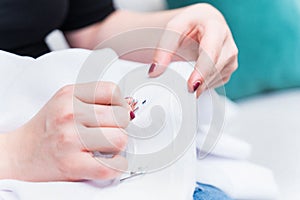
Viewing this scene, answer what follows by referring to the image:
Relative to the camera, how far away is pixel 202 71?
22.2 inches

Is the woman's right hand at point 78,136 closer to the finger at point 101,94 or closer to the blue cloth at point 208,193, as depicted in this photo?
the finger at point 101,94

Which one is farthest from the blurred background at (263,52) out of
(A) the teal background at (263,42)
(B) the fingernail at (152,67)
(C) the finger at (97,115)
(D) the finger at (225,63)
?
(C) the finger at (97,115)

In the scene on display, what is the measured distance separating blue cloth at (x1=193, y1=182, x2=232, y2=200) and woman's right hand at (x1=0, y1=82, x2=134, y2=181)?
0.39ft

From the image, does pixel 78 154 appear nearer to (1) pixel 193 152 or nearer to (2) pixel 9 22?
(1) pixel 193 152

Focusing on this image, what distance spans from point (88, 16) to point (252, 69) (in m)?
0.33

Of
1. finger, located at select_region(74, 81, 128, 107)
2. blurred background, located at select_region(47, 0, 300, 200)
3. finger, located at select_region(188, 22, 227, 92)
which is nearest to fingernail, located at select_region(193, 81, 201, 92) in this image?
finger, located at select_region(188, 22, 227, 92)

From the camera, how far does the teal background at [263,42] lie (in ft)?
3.19

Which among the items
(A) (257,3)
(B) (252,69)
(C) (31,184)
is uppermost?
(C) (31,184)

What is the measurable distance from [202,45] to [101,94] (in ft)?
0.61

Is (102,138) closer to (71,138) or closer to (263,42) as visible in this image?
(71,138)

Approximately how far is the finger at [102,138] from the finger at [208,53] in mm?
122

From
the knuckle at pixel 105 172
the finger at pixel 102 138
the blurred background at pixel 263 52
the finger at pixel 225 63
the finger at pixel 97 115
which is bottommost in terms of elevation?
the blurred background at pixel 263 52

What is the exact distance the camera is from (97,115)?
17.8 inches

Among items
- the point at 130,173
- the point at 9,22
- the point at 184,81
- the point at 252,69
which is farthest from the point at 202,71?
the point at 252,69
